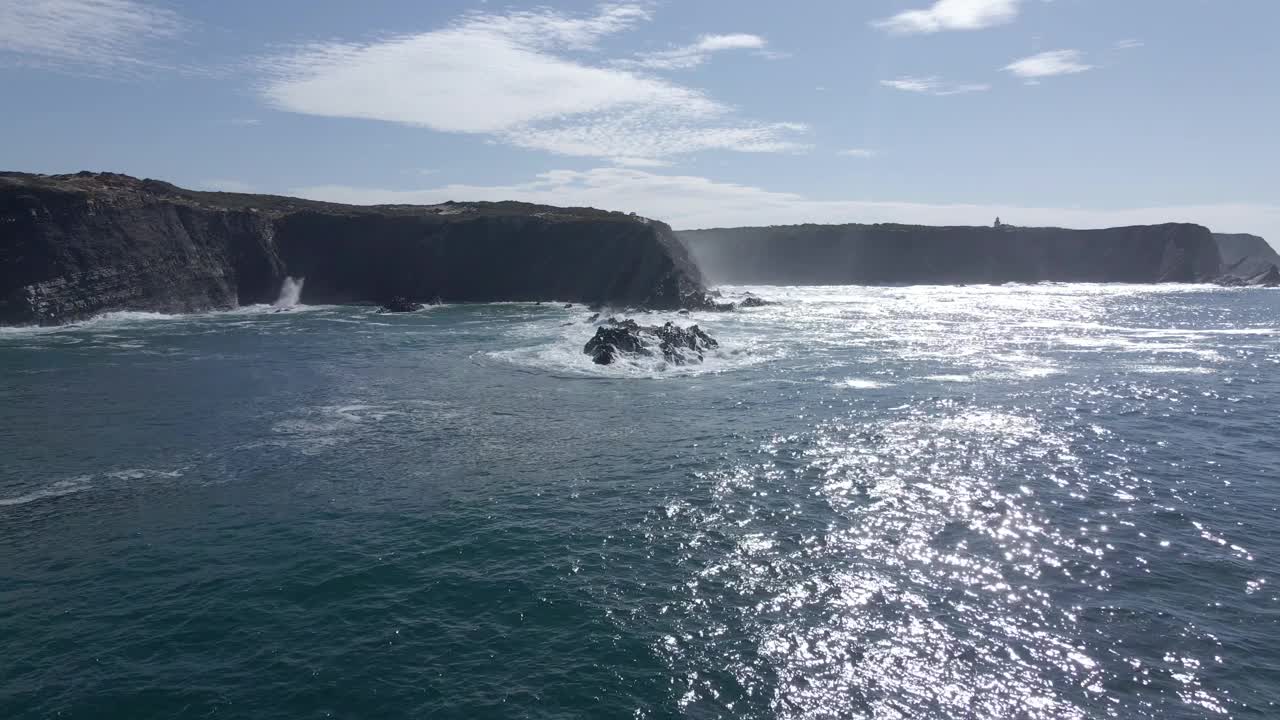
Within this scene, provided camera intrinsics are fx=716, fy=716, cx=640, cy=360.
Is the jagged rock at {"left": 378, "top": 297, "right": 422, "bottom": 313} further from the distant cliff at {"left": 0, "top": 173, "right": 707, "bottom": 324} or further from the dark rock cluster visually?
the distant cliff at {"left": 0, "top": 173, "right": 707, "bottom": 324}

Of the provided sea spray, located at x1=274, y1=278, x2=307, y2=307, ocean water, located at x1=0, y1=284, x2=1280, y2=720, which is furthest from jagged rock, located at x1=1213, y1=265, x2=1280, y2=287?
sea spray, located at x1=274, y1=278, x2=307, y2=307

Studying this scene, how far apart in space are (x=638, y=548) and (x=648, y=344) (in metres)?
35.1

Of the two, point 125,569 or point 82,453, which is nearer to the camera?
point 125,569

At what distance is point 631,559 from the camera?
20.1 m

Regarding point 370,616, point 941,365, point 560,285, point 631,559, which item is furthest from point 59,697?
point 560,285

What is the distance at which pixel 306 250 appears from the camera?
10938cm

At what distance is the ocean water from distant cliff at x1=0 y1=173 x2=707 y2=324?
42.3m

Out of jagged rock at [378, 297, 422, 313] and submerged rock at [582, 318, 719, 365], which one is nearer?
submerged rock at [582, 318, 719, 365]

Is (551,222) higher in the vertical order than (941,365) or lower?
higher

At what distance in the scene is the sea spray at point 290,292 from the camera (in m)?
104

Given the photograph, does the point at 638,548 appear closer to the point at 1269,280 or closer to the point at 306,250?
the point at 306,250

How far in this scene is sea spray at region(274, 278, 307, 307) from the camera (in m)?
104

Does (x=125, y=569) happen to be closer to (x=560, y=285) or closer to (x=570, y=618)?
(x=570, y=618)

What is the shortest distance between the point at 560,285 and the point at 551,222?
11.6m
